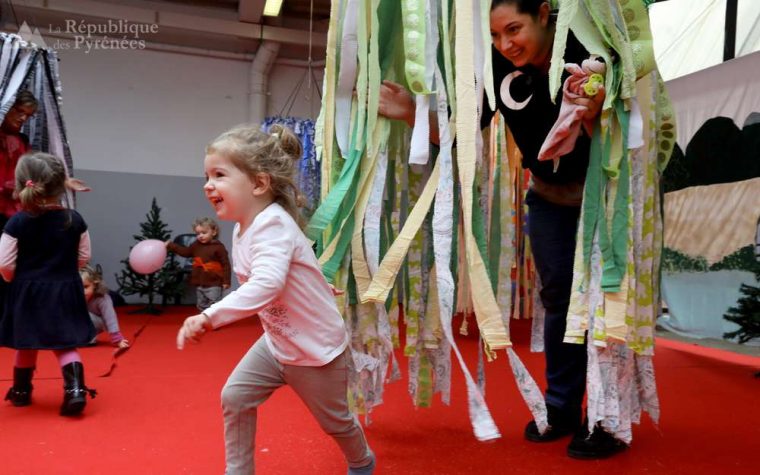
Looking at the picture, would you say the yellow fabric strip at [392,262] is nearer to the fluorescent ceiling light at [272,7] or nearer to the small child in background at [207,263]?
the small child in background at [207,263]

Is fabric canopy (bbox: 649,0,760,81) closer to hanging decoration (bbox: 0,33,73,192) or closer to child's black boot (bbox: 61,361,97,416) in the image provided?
hanging decoration (bbox: 0,33,73,192)

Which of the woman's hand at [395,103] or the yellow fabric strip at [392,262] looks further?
the woman's hand at [395,103]

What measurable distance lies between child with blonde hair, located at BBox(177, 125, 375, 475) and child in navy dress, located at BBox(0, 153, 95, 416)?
1139mm

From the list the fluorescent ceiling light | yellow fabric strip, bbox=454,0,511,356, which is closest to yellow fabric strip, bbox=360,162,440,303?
yellow fabric strip, bbox=454,0,511,356

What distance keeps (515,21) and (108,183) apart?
19.0 ft

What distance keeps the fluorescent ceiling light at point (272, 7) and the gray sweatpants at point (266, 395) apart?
5244mm

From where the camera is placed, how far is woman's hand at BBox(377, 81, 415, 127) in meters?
1.55

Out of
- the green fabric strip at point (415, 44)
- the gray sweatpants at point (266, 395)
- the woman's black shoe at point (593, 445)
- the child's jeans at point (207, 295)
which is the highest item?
the green fabric strip at point (415, 44)

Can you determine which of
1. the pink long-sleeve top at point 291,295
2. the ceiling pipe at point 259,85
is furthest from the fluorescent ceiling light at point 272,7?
the pink long-sleeve top at point 291,295

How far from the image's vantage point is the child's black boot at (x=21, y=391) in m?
2.13

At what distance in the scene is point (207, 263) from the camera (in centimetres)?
536

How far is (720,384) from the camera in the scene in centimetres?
249

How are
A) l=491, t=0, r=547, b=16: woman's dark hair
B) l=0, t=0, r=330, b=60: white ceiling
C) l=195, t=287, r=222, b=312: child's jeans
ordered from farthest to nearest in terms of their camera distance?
l=0, t=0, r=330, b=60: white ceiling, l=195, t=287, r=222, b=312: child's jeans, l=491, t=0, r=547, b=16: woman's dark hair

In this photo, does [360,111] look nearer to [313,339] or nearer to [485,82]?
[485,82]
